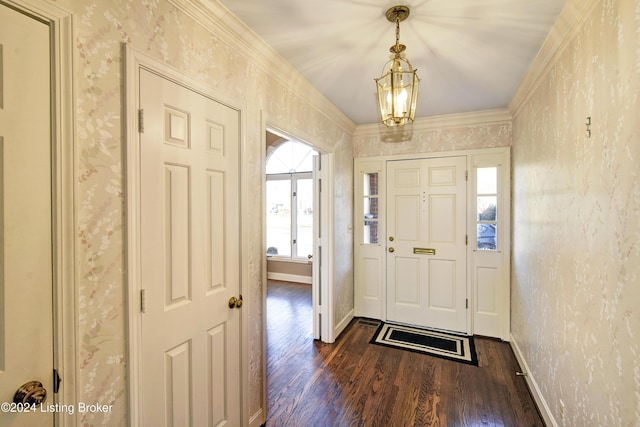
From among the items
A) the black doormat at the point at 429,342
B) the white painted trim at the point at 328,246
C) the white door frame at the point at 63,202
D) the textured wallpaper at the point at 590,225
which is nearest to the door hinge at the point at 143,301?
the white door frame at the point at 63,202

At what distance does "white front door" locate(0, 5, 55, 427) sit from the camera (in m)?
0.85

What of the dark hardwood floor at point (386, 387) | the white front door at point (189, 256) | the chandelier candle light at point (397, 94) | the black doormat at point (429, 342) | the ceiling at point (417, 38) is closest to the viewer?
the white front door at point (189, 256)

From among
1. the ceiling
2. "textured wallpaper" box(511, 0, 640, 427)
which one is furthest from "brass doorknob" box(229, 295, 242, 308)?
"textured wallpaper" box(511, 0, 640, 427)

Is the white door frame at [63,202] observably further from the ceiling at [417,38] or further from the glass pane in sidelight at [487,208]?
the glass pane in sidelight at [487,208]

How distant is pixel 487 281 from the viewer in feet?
10.9

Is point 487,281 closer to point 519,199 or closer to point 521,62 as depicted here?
point 519,199

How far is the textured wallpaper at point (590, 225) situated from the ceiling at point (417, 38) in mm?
272

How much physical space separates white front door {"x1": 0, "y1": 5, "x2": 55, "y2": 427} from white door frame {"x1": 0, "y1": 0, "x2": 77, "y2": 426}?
2 centimetres

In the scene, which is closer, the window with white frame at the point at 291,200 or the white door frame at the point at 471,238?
the white door frame at the point at 471,238

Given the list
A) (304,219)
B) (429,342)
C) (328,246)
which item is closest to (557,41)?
(328,246)

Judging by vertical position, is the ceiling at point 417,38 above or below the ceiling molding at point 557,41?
above

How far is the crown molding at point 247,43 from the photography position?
1463 mm

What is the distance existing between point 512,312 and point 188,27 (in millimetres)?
3758

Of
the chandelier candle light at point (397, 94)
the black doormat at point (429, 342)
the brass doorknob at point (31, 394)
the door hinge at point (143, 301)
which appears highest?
the chandelier candle light at point (397, 94)
